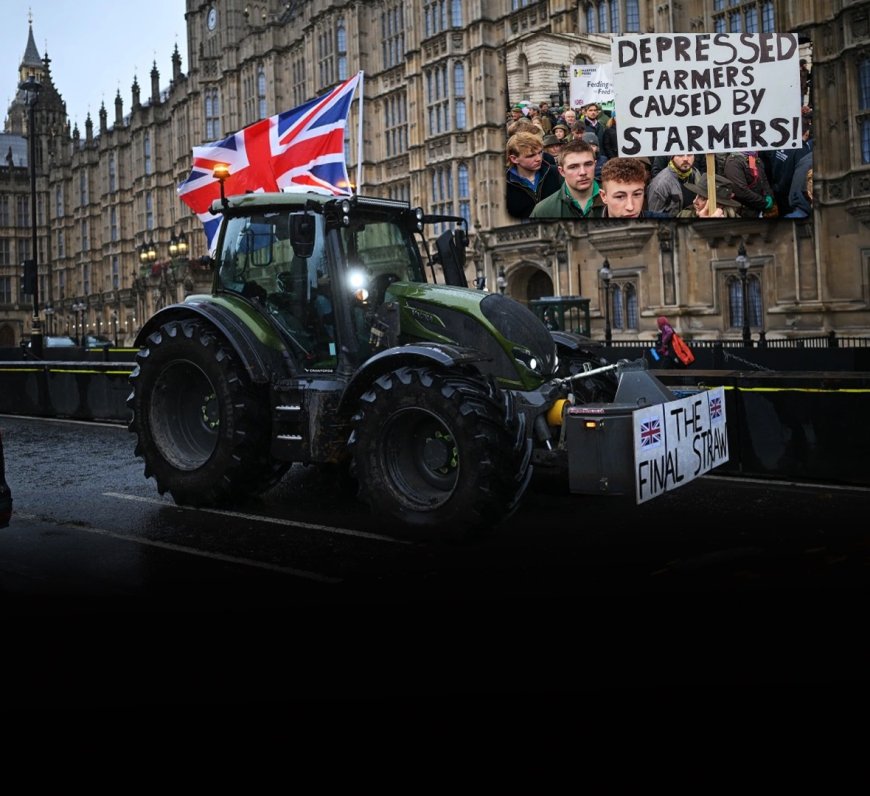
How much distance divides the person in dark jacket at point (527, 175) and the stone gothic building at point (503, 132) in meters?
1.54

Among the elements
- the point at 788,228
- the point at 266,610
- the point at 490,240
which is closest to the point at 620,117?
the point at 788,228

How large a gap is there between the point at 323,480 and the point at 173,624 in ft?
15.0

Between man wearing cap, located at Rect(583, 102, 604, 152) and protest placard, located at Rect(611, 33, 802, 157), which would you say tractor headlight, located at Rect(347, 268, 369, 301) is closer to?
protest placard, located at Rect(611, 33, 802, 157)

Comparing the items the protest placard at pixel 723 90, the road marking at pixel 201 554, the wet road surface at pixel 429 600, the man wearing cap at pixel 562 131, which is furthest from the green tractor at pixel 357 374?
the man wearing cap at pixel 562 131

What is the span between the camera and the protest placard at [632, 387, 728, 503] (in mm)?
6492

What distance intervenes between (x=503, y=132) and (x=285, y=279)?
28.1m

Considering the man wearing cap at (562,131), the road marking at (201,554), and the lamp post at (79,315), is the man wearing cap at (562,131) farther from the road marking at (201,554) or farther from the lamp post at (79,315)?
the lamp post at (79,315)

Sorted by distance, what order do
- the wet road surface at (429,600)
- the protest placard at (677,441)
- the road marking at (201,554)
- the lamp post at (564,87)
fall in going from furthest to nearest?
the lamp post at (564,87), the protest placard at (677,441), the road marking at (201,554), the wet road surface at (429,600)

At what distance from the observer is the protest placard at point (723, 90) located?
78.7 ft

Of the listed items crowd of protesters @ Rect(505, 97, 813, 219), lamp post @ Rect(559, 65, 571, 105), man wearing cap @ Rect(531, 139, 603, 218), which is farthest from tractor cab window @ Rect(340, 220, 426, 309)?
lamp post @ Rect(559, 65, 571, 105)

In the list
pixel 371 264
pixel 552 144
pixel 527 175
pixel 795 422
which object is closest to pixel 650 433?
pixel 371 264

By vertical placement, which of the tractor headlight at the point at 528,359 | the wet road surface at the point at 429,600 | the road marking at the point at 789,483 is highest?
the tractor headlight at the point at 528,359

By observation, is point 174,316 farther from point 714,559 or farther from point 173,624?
point 714,559

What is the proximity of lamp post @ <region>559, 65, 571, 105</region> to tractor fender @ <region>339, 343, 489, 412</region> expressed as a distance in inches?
892
